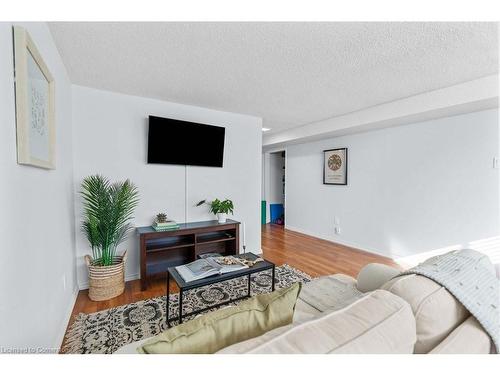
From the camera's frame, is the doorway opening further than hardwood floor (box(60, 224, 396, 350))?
Yes

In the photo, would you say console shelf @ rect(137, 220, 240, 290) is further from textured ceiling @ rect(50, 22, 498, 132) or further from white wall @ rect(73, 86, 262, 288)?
textured ceiling @ rect(50, 22, 498, 132)

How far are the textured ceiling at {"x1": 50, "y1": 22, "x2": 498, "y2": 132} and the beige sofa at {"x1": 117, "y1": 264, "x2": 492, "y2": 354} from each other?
65.5 inches

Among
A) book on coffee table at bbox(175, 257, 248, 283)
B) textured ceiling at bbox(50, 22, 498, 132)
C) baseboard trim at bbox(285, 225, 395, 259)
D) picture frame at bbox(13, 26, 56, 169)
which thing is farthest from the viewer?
baseboard trim at bbox(285, 225, 395, 259)

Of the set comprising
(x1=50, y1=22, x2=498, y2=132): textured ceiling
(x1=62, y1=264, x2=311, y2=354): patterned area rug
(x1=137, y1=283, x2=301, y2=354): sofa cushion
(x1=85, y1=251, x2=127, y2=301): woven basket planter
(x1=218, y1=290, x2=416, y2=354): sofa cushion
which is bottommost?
(x1=62, y1=264, x2=311, y2=354): patterned area rug

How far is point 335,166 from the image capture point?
4.45 m

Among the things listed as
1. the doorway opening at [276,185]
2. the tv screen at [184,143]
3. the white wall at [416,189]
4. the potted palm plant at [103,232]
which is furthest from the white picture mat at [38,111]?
the doorway opening at [276,185]

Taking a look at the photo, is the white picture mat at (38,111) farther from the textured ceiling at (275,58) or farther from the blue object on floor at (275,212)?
the blue object on floor at (275,212)

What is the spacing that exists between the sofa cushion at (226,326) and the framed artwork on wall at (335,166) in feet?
12.5

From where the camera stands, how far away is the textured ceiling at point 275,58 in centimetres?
163

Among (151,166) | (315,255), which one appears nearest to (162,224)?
(151,166)

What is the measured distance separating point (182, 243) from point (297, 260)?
1.69 meters

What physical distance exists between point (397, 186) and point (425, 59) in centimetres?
200

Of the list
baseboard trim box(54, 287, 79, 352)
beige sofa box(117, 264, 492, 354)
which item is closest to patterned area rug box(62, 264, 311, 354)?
baseboard trim box(54, 287, 79, 352)

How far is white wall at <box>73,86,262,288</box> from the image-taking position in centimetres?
260
